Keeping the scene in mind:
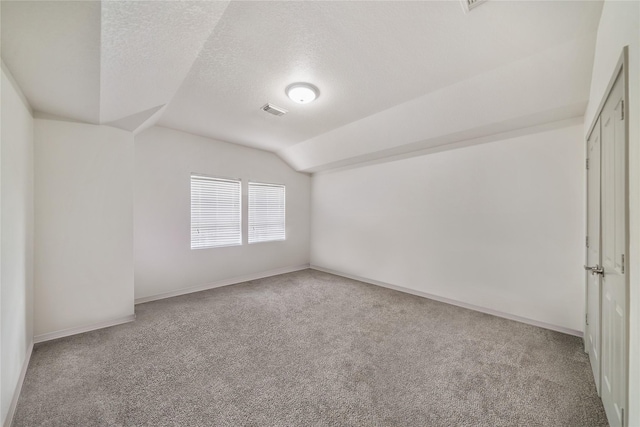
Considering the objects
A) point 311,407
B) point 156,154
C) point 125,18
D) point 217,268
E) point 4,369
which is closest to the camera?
point 125,18

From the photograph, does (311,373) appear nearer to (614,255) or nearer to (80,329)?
(614,255)

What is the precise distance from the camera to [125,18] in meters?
1.46

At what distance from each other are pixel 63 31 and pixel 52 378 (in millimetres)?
2571

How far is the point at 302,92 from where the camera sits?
2627 millimetres

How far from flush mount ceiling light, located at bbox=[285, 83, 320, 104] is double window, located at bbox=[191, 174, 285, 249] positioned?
2430mm

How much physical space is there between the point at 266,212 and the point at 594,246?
471 cm

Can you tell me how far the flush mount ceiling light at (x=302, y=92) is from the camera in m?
2.56

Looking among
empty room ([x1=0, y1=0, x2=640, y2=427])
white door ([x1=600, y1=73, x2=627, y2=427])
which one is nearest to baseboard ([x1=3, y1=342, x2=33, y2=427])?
empty room ([x1=0, y1=0, x2=640, y2=427])

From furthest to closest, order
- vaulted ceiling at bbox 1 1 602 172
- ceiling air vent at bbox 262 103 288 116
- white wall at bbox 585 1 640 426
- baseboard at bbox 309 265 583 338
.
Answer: ceiling air vent at bbox 262 103 288 116 → baseboard at bbox 309 265 583 338 → vaulted ceiling at bbox 1 1 602 172 → white wall at bbox 585 1 640 426

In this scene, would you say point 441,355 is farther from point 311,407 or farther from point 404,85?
point 404,85

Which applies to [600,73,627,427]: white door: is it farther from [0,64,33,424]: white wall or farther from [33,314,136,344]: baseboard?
[33,314,136,344]: baseboard

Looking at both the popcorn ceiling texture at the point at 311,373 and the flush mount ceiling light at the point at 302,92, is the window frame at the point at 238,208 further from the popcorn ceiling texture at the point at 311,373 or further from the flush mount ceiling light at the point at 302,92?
the flush mount ceiling light at the point at 302,92

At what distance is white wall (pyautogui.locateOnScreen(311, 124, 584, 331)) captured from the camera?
2789 millimetres

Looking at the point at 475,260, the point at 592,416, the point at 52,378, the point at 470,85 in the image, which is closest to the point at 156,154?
the point at 52,378
